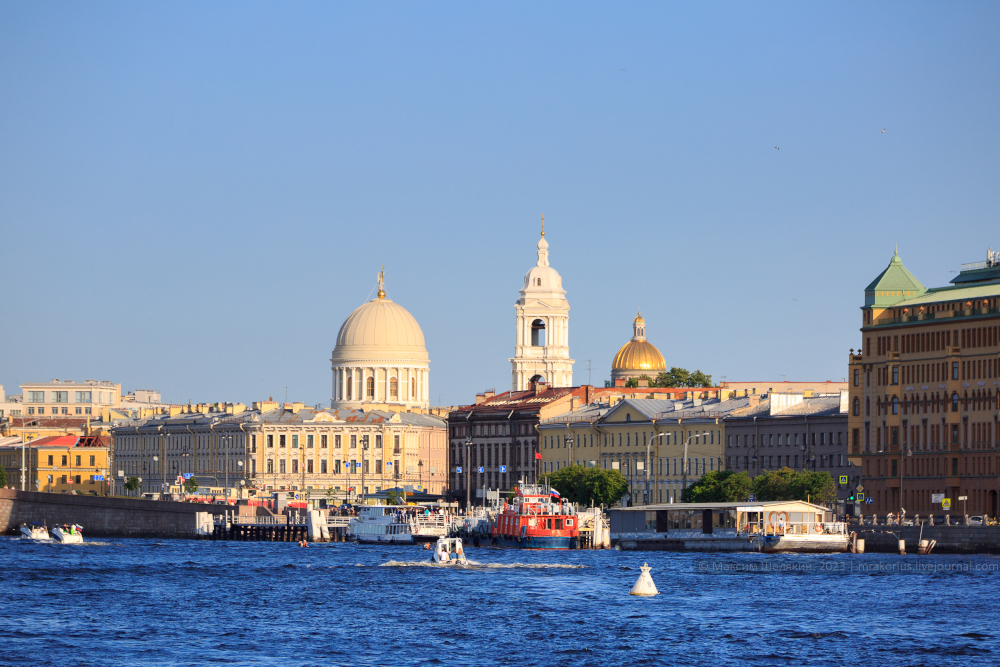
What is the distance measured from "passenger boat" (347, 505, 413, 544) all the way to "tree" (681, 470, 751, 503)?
55.4ft

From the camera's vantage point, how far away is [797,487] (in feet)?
427

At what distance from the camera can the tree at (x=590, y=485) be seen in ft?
512

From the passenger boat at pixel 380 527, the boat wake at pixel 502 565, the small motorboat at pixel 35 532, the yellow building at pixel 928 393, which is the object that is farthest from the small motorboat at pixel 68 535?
the yellow building at pixel 928 393

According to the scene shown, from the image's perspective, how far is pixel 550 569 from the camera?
99.9m

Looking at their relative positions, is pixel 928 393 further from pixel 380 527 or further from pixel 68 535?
pixel 68 535

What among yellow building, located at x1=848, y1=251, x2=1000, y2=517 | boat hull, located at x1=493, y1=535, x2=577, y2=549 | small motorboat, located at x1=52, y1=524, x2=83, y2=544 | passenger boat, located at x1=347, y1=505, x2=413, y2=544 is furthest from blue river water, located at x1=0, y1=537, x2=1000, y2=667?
passenger boat, located at x1=347, y1=505, x2=413, y2=544

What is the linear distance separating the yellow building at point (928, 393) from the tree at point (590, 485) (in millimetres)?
25816

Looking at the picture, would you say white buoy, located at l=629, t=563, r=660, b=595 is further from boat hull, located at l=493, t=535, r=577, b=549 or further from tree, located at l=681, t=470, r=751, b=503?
tree, located at l=681, t=470, r=751, b=503

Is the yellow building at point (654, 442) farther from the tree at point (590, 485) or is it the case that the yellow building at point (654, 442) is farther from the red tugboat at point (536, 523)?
the red tugboat at point (536, 523)

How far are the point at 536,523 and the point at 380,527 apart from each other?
1898cm

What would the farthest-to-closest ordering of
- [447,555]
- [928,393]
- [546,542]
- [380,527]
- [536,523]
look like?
[380,527]
[928,393]
[536,523]
[546,542]
[447,555]

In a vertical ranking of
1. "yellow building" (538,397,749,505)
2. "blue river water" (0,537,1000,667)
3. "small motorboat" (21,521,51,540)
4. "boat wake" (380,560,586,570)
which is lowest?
"blue river water" (0,537,1000,667)

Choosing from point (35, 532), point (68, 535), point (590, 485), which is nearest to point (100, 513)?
point (35, 532)

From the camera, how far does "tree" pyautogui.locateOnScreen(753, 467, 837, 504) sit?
12975 cm
